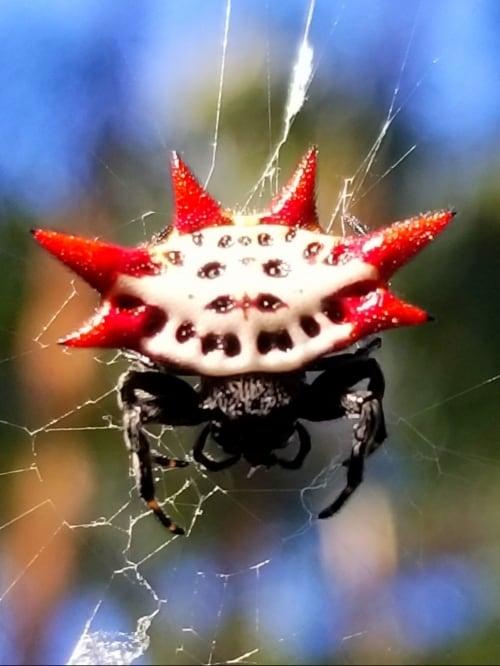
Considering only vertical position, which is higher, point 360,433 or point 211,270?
point 211,270

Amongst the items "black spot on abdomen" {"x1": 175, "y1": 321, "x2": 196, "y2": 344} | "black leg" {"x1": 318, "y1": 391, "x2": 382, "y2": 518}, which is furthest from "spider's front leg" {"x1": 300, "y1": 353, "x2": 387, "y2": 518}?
"black spot on abdomen" {"x1": 175, "y1": 321, "x2": 196, "y2": 344}

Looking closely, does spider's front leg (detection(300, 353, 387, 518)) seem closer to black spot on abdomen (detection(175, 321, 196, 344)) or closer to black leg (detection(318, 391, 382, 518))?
black leg (detection(318, 391, 382, 518))

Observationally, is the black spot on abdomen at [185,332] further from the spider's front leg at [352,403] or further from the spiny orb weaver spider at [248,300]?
the spider's front leg at [352,403]

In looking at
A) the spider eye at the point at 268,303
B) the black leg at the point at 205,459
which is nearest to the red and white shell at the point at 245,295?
the spider eye at the point at 268,303

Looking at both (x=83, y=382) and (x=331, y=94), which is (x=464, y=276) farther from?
(x=83, y=382)

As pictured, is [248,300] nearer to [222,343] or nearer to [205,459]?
[222,343]


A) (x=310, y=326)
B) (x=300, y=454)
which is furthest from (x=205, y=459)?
(x=310, y=326)

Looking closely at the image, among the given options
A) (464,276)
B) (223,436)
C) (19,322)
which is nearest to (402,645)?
(223,436)
